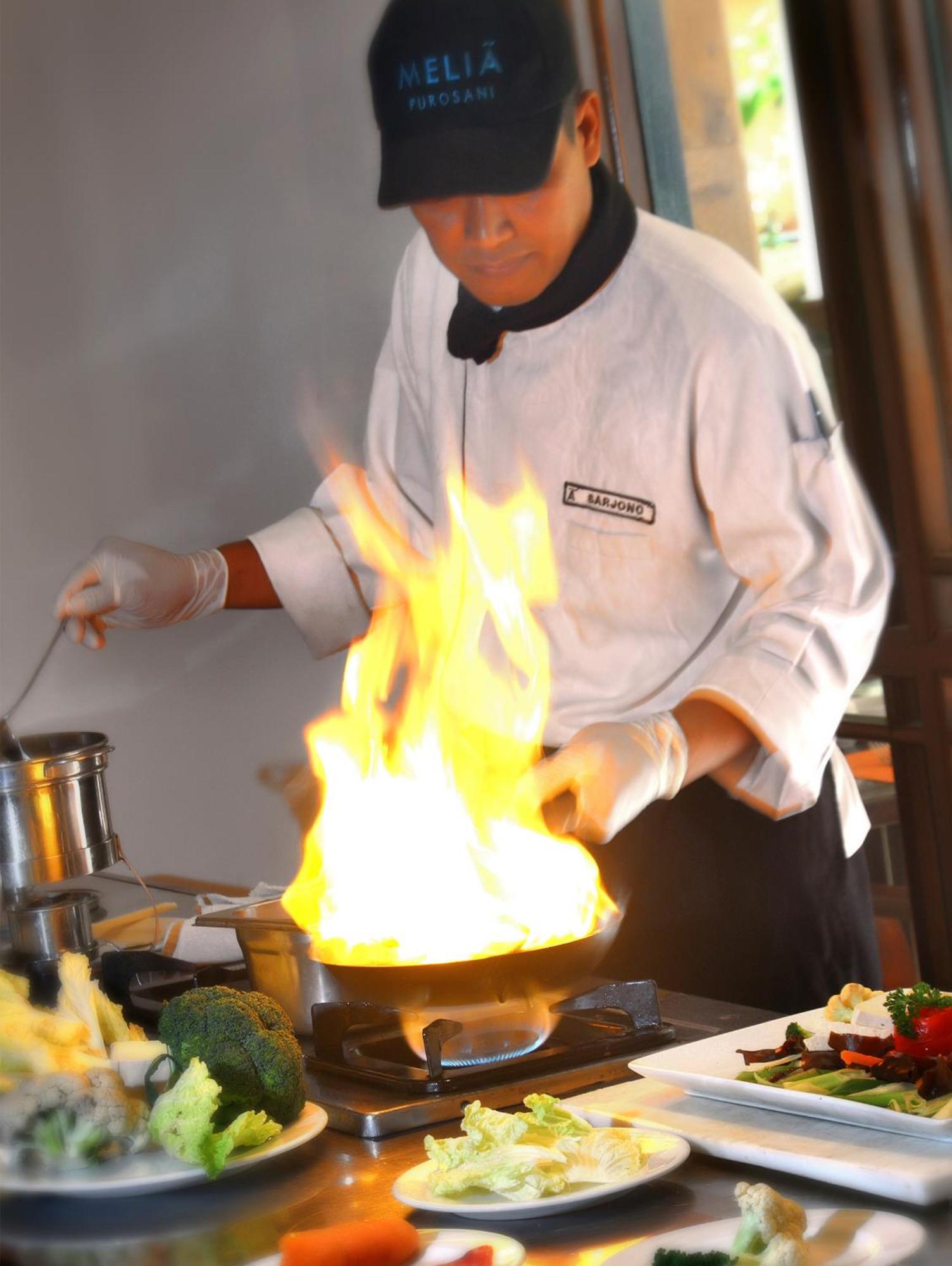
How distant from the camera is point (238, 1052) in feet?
3.67

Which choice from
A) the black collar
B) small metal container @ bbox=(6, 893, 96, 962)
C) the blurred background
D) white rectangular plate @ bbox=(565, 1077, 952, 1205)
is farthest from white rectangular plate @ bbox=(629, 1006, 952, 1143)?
the blurred background

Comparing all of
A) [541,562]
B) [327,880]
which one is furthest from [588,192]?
[327,880]

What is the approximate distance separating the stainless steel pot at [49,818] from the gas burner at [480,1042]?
1.83ft

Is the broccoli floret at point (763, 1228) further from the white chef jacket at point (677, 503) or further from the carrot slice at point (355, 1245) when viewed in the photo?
the white chef jacket at point (677, 503)

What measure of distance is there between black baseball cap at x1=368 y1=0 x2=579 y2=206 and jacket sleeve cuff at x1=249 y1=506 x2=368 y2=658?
607 mm

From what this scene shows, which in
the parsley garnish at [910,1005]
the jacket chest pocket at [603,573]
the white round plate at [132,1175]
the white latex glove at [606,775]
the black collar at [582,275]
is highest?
the black collar at [582,275]

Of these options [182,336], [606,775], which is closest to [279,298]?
[182,336]

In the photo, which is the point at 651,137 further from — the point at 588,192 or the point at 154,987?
the point at 154,987

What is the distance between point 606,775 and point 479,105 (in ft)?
3.36

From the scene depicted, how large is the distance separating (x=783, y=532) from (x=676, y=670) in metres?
0.29

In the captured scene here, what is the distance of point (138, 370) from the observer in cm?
279

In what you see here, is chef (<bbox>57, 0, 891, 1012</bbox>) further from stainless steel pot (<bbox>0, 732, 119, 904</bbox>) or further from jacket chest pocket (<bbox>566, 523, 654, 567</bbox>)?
stainless steel pot (<bbox>0, 732, 119, 904</bbox>)

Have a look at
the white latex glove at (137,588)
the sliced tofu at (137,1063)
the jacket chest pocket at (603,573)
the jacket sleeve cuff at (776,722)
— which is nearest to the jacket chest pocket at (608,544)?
the jacket chest pocket at (603,573)

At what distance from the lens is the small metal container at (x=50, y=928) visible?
167 centimetres
